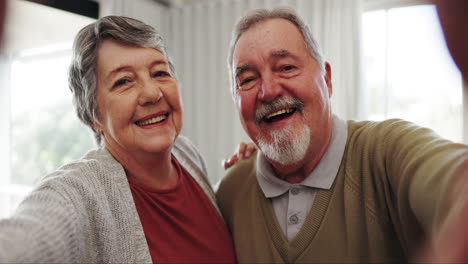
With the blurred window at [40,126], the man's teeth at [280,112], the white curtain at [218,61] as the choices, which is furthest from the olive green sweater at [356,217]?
the blurred window at [40,126]

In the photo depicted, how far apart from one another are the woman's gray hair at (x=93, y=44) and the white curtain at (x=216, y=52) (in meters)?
2.13

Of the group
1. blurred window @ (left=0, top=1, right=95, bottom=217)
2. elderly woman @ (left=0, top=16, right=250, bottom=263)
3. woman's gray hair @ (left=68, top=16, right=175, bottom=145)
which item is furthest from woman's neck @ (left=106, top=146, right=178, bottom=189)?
blurred window @ (left=0, top=1, right=95, bottom=217)

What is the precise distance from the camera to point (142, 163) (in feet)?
3.64

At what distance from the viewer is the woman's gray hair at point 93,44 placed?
1.01 m

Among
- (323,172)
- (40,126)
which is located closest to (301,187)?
(323,172)

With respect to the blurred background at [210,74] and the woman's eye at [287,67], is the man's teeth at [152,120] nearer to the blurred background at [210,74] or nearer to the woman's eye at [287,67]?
the woman's eye at [287,67]

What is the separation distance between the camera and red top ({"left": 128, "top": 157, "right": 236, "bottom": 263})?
1.03 metres

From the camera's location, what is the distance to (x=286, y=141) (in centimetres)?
116

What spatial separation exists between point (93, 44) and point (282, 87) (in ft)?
2.02

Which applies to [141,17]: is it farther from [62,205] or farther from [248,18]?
[62,205]

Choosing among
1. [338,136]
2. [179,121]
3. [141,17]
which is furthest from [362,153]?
[141,17]

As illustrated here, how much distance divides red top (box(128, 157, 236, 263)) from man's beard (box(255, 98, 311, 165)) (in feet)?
1.05

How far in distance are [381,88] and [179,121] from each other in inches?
90.3

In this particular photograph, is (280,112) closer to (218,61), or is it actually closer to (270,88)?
(270,88)
